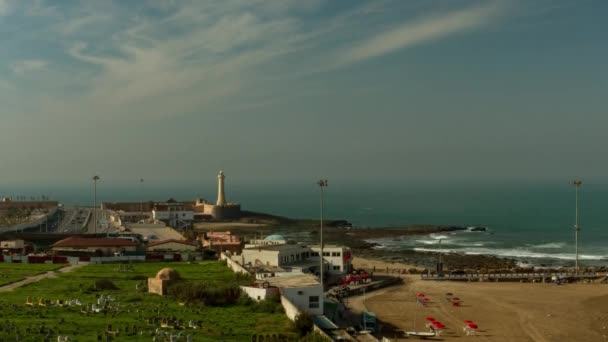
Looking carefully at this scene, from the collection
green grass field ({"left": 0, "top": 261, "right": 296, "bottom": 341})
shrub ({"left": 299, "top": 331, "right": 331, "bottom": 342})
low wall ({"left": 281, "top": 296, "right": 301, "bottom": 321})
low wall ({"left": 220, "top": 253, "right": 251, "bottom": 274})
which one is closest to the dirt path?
green grass field ({"left": 0, "top": 261, "right": 296, "bottom": 341})

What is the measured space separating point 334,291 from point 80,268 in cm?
1954

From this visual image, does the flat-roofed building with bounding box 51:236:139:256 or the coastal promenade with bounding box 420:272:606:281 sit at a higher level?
the flat-roofed building with bounding box 51:236:139:256

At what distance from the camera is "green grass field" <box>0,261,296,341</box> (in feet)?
87.4

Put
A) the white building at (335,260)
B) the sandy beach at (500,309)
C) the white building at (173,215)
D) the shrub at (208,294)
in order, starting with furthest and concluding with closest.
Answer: the white building at (173,215) < the white building at (335,260) < the sandy beach at (500,309) < the shrub at (208,294)

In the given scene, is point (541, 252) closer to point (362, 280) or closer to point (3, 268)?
point (362, 280)

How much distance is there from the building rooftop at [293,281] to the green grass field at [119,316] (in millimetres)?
2724

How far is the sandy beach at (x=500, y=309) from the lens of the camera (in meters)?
35.1

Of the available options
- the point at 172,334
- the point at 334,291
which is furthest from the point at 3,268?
the point at 172,334

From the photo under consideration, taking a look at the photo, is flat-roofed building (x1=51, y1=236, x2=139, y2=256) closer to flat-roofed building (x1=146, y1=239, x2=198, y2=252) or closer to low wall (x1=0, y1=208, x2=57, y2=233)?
flat-roofed building (x1=146, y1=239, x2=198, y2=252)

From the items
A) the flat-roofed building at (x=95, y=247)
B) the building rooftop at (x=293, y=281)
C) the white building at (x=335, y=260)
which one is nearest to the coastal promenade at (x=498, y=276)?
the white building at (x=335, y=260)

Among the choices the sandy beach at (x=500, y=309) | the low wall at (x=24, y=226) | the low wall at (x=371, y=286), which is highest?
the low wall at (x=24, y=226)

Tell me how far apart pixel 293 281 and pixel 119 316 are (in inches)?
403

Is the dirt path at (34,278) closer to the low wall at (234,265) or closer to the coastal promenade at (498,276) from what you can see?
the low wall at (234,265)

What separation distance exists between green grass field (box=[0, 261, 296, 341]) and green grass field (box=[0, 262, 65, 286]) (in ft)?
7.72
